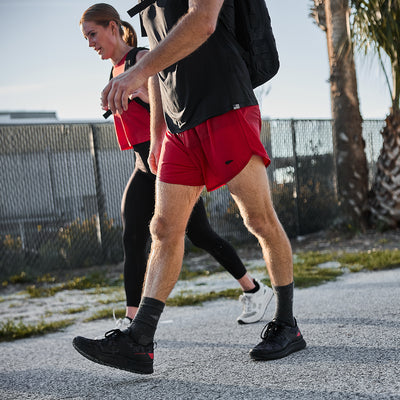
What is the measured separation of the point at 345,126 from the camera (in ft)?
31.1

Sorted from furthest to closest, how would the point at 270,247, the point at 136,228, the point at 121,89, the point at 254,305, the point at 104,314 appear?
the point at 104,314
the point at 254,305
the point at 136,228
the point at 270,247
the point at 121,89

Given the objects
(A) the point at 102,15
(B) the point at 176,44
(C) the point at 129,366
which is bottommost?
(C) the point at 129,366

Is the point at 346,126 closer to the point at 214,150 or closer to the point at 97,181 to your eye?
the point at 97,181

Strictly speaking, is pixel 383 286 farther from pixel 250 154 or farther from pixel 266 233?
pixel 250 154

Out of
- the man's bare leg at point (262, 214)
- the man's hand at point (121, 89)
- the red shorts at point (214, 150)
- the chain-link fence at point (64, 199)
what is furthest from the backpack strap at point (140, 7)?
the chain-link fence at point (64, 199)

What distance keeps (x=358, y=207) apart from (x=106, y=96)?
7674 millimetres

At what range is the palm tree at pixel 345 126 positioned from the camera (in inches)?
370

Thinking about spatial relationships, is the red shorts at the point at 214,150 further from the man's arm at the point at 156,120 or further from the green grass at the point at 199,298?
the green grass at the point at 199,298

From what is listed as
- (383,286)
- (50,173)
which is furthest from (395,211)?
(50,173)

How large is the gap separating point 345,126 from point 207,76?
7215 mm

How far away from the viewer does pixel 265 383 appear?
237 centimetres

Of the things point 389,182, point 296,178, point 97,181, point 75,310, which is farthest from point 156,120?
point 296,178

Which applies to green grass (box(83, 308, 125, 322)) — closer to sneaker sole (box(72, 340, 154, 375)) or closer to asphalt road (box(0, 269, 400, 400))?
asphalt road (box(0, 269, 400, 400))

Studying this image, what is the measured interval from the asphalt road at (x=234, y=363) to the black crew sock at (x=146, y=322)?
0.68ft
